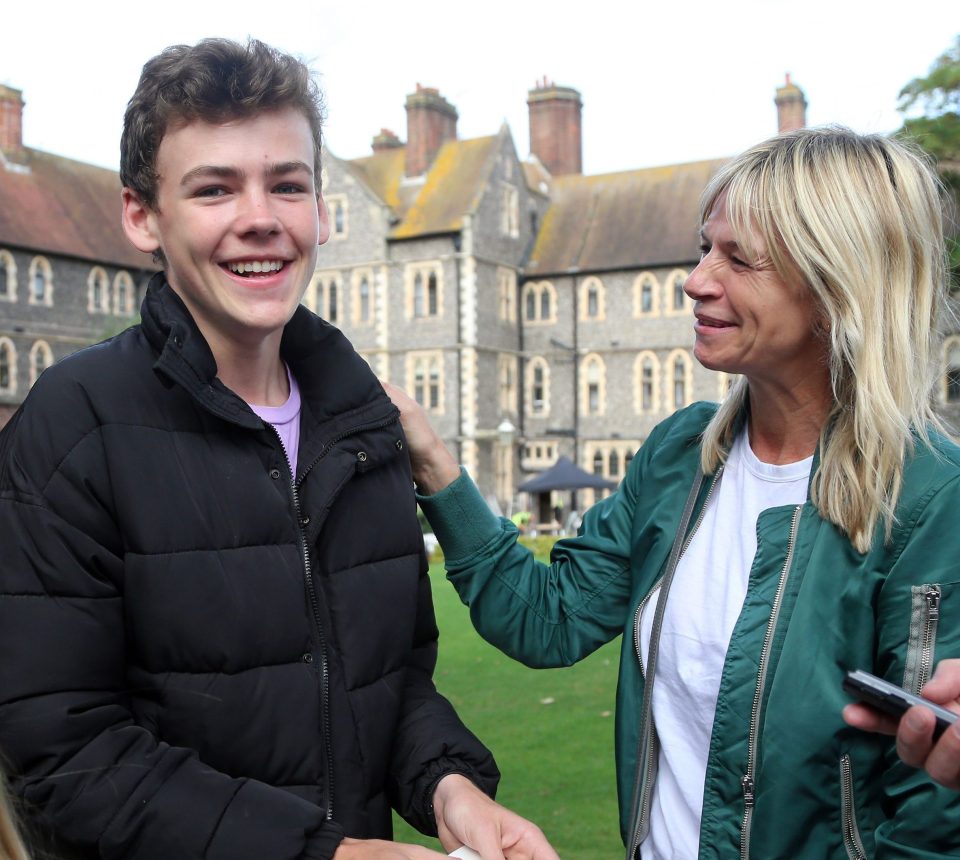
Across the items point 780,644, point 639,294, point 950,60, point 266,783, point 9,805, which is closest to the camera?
point 9,805

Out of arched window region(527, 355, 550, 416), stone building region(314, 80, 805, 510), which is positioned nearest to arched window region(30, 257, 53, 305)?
stone building region(314, 80, 805, 510)

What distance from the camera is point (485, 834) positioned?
1.84 meters

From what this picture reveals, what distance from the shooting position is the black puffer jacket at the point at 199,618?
161cm

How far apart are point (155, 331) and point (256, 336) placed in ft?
0.58

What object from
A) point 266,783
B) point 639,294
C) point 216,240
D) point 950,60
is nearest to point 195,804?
point 266,783

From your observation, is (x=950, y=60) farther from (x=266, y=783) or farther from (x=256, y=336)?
(x=266, y=783)

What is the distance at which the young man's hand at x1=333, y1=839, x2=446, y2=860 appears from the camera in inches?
66.0

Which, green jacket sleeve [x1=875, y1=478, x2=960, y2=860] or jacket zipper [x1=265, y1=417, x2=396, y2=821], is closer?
green jacket sleeve [x1=875, y1=478, x2=960, y2=860]

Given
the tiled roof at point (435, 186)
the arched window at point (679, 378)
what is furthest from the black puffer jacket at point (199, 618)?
the arched window at point (679, 378)

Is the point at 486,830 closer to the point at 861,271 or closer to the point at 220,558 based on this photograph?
the point at 220,558

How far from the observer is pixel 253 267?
191cm

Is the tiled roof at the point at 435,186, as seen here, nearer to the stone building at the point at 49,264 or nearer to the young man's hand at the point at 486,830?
the stone building at the point at 49,264

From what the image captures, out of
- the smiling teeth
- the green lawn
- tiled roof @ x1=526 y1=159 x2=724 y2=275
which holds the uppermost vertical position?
tiled roof @ x1=526 y1=159 x2=724 y2=275

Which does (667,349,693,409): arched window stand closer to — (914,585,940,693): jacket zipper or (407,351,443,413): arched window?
(407,351,443,413): arched window
